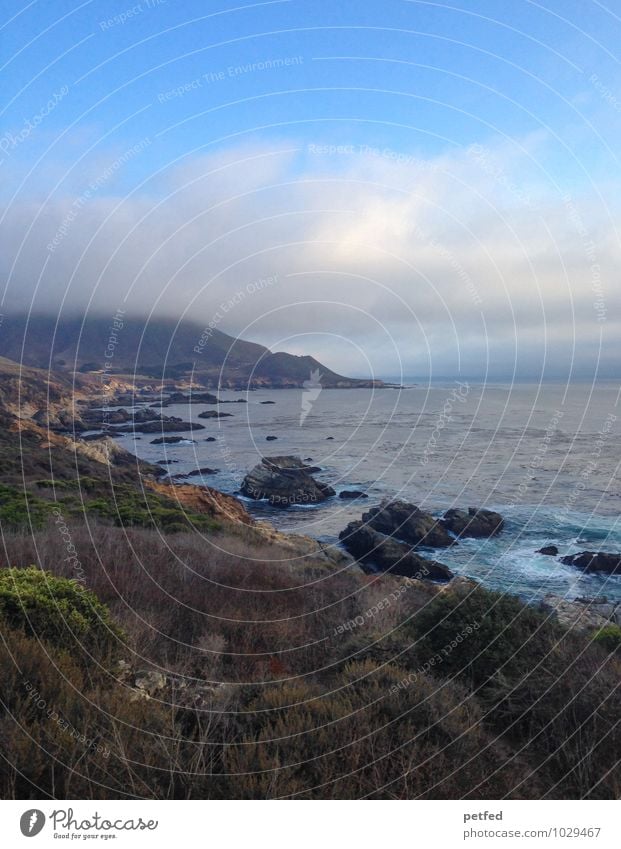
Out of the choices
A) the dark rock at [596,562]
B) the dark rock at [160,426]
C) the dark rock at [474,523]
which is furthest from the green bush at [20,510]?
the dark rock at [160,426]

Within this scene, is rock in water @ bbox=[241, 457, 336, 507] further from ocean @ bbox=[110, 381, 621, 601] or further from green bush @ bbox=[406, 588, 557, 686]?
green bush @ bbox=[406, 588, 557, 686]

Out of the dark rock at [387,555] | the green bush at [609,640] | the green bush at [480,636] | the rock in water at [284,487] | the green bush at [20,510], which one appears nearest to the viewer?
the green bush at [480,636]

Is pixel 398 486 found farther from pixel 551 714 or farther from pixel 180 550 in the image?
pixel 551 714

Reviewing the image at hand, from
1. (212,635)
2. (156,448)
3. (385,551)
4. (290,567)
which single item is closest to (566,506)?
(385,551)

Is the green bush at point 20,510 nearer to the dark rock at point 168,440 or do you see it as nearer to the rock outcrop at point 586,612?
the rock outcrop at point 586,612

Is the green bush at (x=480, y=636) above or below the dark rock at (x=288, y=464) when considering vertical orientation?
above

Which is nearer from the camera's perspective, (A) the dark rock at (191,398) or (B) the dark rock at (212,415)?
(B) the dark rock at (212,415)

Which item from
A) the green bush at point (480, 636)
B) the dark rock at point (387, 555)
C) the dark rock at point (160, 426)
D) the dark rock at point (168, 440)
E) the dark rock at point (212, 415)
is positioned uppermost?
the dark rock at point (212, 415)

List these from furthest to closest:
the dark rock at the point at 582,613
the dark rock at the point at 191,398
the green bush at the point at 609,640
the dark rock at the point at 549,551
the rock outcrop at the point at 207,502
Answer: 1. the dark rock at the point at 191,398
2. the rock outcrop at the point at 207,502
3. the dark rock at the point at 549,551
4. the dark rock at the point at 582,613
5. the green bush at the point at 609,640

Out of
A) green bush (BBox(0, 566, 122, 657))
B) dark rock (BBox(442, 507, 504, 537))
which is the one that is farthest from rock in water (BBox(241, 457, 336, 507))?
green bush (BBox(0, 566, 122, 657))
